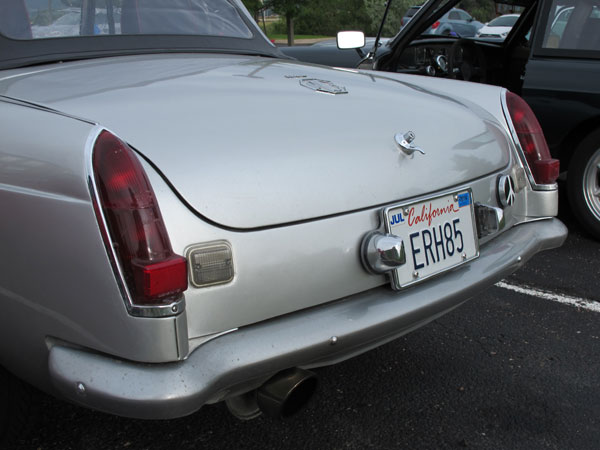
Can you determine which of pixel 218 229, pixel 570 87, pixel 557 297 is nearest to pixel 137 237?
pixel 218 229

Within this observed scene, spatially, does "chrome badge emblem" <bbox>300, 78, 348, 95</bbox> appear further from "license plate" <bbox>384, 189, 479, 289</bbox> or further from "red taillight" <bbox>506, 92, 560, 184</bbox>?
"red taillight" <bbox>506, 92, 560, 184</bbox>

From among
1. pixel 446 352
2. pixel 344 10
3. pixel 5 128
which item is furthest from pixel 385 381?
pixel 344 10

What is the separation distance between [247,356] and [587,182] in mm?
3372

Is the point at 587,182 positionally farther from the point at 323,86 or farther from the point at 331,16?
the point at 331,16

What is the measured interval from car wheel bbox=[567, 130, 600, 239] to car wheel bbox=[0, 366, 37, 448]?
353cm

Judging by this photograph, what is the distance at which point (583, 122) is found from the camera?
4.23 m

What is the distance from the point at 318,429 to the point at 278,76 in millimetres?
1274

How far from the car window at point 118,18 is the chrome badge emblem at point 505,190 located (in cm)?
148

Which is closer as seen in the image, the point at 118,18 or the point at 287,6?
the point at 118,18

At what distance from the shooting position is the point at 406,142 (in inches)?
81.8

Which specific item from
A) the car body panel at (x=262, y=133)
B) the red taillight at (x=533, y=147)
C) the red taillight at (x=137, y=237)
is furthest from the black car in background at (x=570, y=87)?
the red taillight at (x=137, y=237)

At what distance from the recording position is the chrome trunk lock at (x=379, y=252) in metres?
1.90

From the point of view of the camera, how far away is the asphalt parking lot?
2291 millimetres

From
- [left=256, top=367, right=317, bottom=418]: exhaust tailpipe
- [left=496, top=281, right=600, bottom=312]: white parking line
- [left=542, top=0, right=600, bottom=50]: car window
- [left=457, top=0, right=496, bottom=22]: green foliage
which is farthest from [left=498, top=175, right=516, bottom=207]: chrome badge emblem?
[left=457, top=0, right=496, bottom=22]: green foliage
